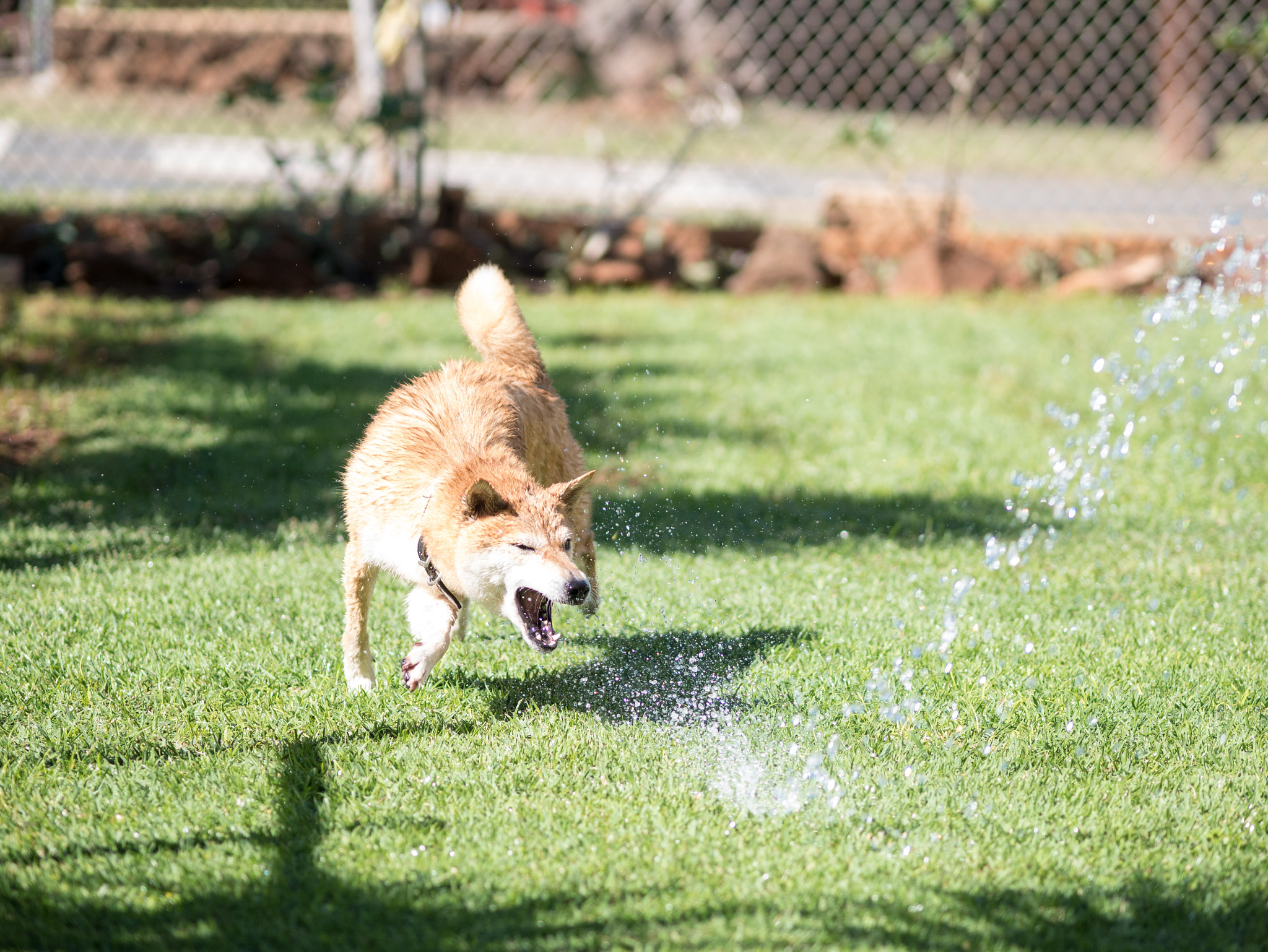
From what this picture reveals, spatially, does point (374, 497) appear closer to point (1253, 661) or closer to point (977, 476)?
point (1253, 661)

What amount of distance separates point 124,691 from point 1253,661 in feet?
11.1

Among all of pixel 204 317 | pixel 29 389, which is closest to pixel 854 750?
pixel 29 389

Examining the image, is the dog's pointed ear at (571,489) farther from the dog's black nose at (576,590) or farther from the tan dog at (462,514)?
the dog's black nose at (576,590)

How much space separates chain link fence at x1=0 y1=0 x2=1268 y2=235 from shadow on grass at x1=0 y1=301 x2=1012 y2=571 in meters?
2.06

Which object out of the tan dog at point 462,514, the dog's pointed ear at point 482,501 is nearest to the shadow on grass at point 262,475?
the tan dog at point 462,514

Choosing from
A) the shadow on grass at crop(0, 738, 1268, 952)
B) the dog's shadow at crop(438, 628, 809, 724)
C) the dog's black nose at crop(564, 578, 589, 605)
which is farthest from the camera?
the dog's shadow at crop(438, 628, 809, 724)

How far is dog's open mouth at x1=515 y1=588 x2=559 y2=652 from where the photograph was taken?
317 cm

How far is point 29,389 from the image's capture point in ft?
21.3

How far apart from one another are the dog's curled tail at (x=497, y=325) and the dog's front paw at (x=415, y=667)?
118cm

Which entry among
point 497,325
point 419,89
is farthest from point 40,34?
point 497,325

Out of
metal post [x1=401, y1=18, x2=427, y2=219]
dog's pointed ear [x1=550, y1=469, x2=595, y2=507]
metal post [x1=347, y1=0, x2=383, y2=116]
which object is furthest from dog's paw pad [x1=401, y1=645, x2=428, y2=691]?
metal post [x1=347, y1=0, x2=383, y2=116]

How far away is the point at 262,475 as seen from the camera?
5.59 m

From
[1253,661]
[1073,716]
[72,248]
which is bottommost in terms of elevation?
[72,248]

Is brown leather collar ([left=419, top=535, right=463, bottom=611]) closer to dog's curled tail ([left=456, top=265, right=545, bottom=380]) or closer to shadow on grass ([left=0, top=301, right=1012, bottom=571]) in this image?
dog's curled tail ([left=456, top=265, right=545, bottom=380])
